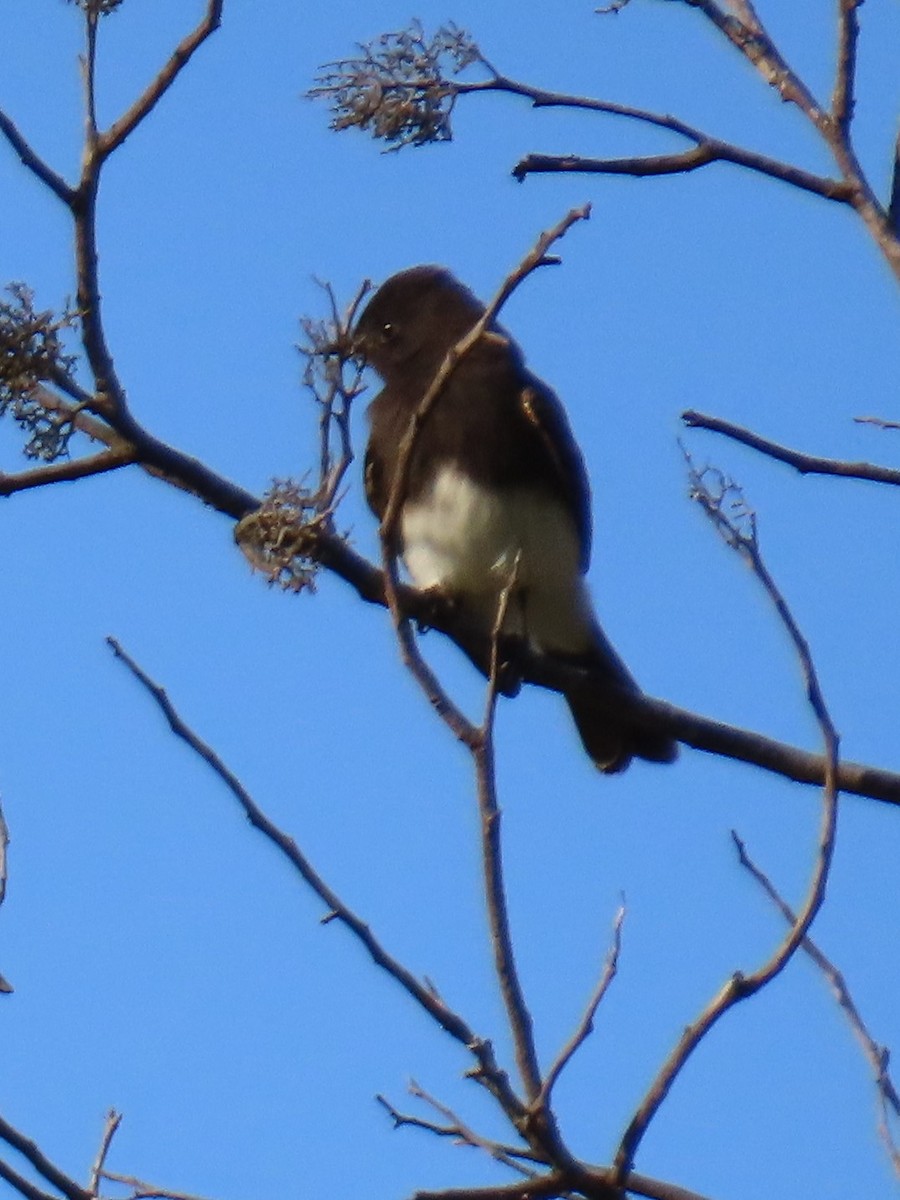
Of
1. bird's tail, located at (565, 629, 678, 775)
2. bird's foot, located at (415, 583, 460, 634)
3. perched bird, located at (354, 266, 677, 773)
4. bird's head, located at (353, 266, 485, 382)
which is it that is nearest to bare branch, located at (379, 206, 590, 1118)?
bird's foot, located at (415, 583, 460, 634)

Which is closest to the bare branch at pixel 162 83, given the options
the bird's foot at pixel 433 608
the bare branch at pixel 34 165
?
the bare branch at pixel 34 165

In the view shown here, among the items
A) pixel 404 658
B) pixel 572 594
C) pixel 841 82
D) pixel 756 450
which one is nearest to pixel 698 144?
pixel 841 82

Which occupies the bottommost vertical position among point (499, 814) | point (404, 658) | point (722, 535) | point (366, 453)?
point (499, 814)

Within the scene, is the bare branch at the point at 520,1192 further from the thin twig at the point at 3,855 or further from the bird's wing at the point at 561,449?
the bird's wing at the point at 561,449

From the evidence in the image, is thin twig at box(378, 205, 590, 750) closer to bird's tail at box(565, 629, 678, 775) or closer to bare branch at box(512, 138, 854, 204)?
bare branch at box(512, 138, 854, 204)

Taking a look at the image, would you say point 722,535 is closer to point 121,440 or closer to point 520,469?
point 121,440

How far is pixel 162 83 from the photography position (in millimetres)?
2980

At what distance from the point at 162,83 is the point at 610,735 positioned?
10.1 ft

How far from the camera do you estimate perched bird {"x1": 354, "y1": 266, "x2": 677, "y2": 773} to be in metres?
5.35

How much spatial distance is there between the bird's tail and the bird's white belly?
1.01 ft

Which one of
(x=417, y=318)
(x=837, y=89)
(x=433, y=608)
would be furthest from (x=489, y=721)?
(x=417, y=318)

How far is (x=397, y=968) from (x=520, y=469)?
3.35 metres

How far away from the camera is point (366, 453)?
18.5ft

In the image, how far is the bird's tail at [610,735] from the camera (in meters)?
5.50
